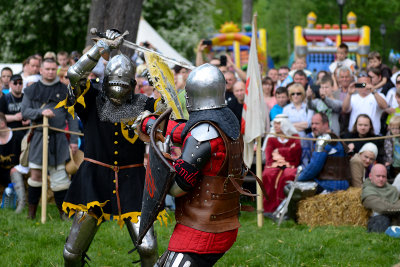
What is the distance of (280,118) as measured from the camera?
8.12 meters

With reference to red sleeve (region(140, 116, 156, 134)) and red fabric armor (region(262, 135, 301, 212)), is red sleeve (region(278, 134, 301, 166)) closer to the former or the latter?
red fabric armor (region(262, 135, 301, 212))

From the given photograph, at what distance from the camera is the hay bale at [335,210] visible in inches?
290

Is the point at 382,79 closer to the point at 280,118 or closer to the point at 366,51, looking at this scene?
the point at 280,118

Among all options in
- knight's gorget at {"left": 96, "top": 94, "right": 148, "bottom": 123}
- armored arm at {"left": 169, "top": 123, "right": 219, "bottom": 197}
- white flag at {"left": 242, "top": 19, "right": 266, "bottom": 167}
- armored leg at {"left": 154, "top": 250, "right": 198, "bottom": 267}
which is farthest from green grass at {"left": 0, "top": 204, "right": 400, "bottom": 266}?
armored arm at {"left": 169, "top": 123, "right": 219, "bottom": 197}

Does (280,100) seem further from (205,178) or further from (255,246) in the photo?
(205,178)

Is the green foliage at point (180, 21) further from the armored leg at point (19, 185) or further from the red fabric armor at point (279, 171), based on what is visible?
the red fabric armor at point (279, 171)

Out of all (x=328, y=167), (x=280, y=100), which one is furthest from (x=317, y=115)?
(x=280, y=100)

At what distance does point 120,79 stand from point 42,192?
3229 mm

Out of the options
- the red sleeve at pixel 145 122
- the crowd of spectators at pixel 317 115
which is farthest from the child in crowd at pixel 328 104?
the red sleeve at pixel 145 122

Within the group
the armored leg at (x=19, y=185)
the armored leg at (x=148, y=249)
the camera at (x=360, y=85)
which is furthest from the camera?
the armored leg at (x=19, y=185)

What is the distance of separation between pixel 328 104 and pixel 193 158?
16.7ft

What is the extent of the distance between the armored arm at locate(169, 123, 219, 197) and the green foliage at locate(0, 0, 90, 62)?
14.4 m

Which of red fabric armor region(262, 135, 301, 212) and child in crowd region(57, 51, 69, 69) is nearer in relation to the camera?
red fabric armor region(262, 135, 301, 212)

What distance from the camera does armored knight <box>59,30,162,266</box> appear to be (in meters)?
4.89
